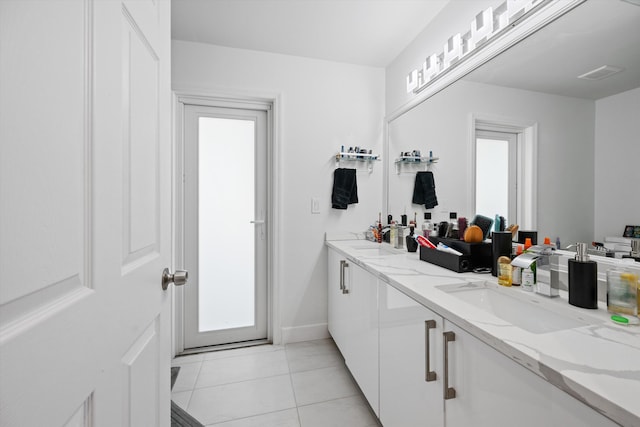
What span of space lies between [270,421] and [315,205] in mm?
1458

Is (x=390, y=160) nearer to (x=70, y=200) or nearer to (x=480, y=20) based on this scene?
(x=480, y=20)

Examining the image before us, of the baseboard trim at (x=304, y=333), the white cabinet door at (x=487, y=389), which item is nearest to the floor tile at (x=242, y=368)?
the baseboard trim at (x=304, y=333)

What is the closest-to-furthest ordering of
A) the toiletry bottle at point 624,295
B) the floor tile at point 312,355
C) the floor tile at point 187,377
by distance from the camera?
the toiletry bottle at point 624,295
the floor tile at point 187,377
the floor tile at point 312,355

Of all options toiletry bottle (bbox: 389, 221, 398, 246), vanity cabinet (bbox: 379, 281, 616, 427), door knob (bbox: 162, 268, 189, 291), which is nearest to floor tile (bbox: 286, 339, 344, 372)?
vanity cabinet (bbox: 379, 281, 616, 427)

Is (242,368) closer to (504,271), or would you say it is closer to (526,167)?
(504,271)

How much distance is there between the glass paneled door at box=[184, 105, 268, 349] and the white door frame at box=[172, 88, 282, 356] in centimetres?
4

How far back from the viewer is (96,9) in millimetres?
454

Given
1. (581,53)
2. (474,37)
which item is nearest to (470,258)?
(581,53)

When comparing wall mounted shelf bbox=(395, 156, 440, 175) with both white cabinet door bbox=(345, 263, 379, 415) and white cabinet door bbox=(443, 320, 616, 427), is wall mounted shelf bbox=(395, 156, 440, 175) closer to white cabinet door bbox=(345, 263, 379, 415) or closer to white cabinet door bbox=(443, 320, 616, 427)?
white cabinet door bbox=(345, 263, 379, 415)

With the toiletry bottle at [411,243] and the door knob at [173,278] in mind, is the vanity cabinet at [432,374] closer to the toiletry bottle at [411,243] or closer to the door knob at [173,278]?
the toiletry bottle at [411,243]

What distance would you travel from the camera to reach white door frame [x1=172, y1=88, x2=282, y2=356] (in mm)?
2107

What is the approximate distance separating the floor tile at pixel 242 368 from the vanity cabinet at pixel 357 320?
46 centimetres

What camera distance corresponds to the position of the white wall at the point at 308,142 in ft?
7.22

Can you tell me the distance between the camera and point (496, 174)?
1.35 m
